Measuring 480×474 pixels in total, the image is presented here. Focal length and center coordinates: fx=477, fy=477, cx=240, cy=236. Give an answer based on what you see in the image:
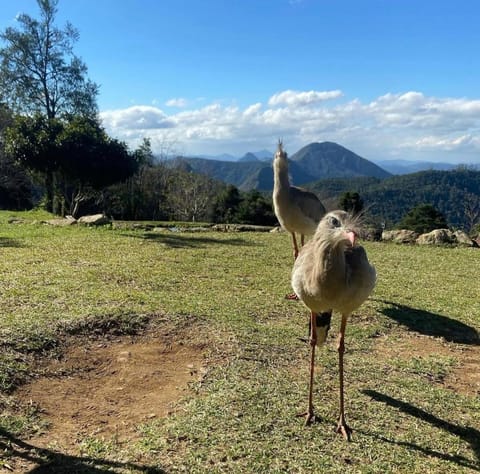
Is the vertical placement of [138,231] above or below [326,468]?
above

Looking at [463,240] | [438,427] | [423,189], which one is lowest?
[438,427]

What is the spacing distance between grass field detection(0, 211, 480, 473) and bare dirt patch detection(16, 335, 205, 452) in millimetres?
108

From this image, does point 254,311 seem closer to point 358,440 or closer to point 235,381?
point 235,381

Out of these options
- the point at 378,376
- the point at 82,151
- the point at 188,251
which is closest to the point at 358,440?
the point at 378,376

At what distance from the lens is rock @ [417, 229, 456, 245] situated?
455 inches

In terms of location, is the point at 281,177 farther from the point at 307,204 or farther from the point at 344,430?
the point at 344,430

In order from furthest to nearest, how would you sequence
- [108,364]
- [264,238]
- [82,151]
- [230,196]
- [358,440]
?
1. [230,196]
2. [82,151]
3. [264,238]
4. [108,364]
5. [358,440]

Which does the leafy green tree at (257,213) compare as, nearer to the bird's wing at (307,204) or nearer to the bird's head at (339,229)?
the bird's wing at (307,204)

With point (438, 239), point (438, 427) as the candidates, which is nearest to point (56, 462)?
point (438, 427)

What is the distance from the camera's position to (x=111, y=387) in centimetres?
387

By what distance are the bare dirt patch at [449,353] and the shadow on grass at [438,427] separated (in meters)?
0.60

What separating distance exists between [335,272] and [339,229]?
0.29 m

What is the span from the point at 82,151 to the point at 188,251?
5.34 meters

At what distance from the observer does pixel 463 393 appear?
405 centimetres
